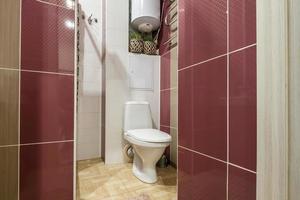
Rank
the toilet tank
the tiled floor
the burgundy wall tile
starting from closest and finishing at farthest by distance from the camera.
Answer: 1. the burgundy wall tile
2. the tiled floor
3. the toilet tank

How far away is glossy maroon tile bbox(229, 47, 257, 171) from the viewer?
0.52m

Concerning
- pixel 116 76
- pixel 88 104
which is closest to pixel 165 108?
pixel 116 76

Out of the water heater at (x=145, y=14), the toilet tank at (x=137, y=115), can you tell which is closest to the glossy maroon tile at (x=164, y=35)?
the water heater at (x=145, y=14)

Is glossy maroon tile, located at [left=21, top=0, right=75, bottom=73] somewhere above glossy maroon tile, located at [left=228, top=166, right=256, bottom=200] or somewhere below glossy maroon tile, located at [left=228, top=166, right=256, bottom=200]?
above

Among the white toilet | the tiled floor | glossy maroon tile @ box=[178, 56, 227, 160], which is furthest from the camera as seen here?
the white toilet

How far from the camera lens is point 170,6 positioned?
2.08 m

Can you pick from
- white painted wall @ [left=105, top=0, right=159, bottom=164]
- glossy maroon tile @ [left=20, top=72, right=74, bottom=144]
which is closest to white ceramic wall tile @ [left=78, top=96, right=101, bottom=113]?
white painted wall @ [left=105, top=0, right=159, bottom=164]

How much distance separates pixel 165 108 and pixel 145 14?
3.64 feet

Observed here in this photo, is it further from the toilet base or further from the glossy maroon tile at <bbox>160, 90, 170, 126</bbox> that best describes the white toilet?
the glossy maroon tile at <bbox>160, 90, 170, 126</bbox>

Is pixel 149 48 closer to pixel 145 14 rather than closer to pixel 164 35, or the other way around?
pixel 164 35

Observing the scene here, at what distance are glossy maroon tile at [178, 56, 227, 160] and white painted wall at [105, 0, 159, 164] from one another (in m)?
1.32

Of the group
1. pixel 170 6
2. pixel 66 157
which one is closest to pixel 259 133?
pixel 66 157

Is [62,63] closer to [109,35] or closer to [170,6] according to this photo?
[109,35]

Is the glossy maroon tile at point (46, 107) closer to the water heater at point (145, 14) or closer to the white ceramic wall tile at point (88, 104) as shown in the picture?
the white ceramic wall tile at point (88, 104)
